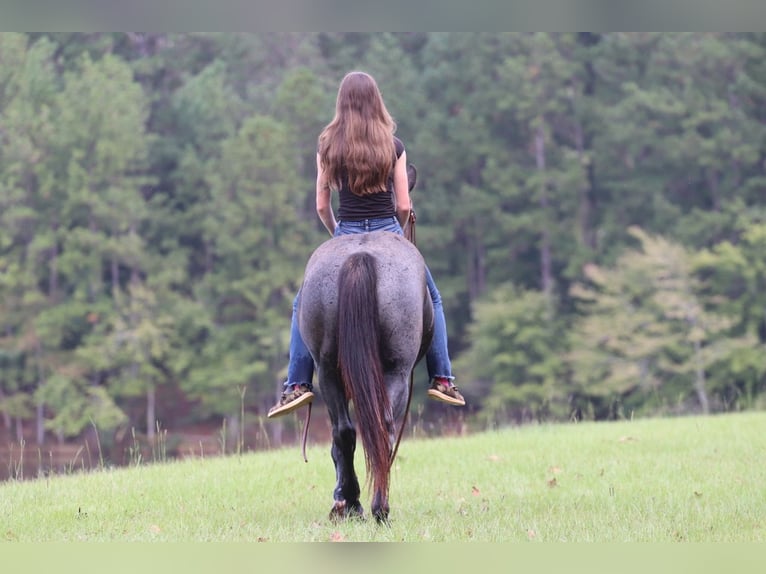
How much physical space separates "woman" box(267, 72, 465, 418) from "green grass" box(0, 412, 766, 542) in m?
0.74

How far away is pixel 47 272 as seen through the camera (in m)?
36.2

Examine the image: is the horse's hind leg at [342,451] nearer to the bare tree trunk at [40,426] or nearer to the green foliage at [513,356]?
the green foliage at [513,356]

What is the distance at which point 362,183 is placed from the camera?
5871 millimetres

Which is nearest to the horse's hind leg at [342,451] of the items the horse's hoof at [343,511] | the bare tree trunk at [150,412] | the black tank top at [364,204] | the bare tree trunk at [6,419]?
the horse's hoof at [343,511]

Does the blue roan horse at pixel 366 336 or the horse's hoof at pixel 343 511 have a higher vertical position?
the blue roan horse at pixel 366 336

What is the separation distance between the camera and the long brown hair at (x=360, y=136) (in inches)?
228

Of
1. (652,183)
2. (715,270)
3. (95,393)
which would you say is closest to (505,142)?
(652,183)

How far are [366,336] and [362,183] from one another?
3.04 feet

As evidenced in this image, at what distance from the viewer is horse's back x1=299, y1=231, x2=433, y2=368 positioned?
5.51 meters

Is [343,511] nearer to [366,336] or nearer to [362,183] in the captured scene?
[366,336]

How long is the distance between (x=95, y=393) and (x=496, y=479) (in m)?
27.6

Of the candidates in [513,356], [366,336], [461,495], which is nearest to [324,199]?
[366,336]

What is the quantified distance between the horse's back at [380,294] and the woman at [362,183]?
0.91 feet

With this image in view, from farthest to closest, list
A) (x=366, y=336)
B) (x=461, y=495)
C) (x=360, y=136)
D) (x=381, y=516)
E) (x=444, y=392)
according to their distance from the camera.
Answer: (x=461, y=495)
(x=444, y=392)
(x=360, y=136)
(x=381, y=516)
(x=366, y=336)
